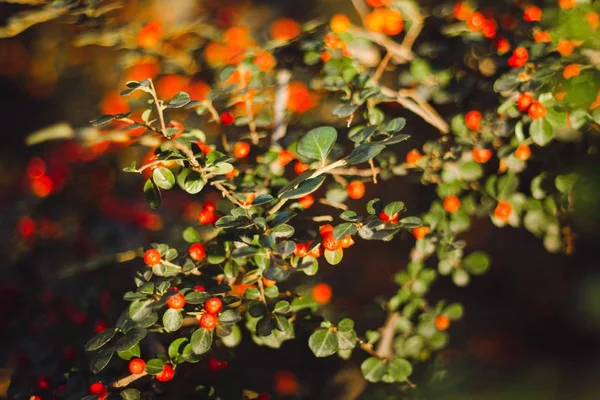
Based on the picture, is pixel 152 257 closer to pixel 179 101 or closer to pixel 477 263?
pixel 179 101

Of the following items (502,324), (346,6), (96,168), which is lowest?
(502,324)

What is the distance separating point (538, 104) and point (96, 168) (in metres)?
2.36

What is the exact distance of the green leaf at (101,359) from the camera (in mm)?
1005

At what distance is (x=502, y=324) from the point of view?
2.61m

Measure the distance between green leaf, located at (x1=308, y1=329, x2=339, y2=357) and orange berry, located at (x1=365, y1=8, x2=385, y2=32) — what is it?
988 mm

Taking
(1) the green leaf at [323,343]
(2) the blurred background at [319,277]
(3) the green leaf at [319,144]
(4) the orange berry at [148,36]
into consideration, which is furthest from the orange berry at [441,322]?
(4) the orange berry at [148,36]

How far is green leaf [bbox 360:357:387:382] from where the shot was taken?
4.08ft

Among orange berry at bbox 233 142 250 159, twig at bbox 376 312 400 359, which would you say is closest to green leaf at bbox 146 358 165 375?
orange berry at bbox 233 142 250 159

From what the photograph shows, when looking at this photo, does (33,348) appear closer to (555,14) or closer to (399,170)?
(399,170)

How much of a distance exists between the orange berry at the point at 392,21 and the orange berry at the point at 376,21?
1 centimetres

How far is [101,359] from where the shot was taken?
102cm

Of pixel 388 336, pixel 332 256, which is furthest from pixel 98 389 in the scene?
pixel 388 336

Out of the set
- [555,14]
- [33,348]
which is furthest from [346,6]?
[33,348]

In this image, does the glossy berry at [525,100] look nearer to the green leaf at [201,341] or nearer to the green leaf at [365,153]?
the green leaf at [365,153]
